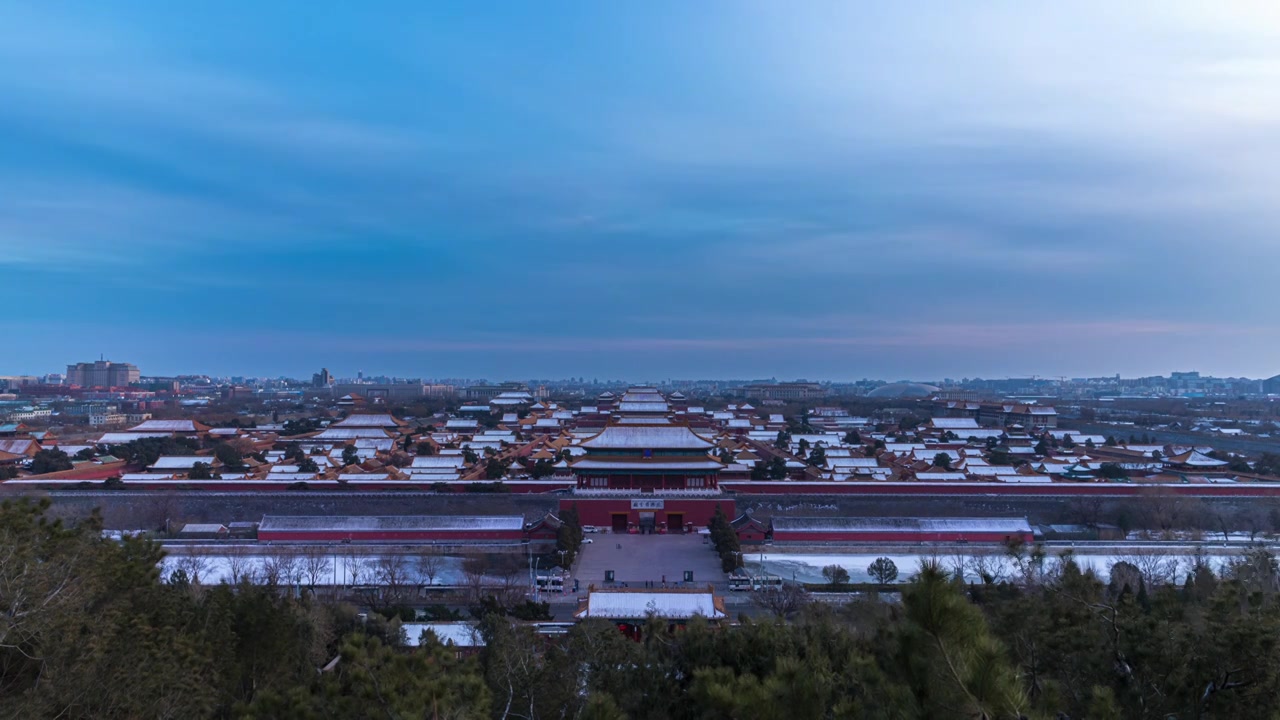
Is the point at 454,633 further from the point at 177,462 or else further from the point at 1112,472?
the point at 1112,472

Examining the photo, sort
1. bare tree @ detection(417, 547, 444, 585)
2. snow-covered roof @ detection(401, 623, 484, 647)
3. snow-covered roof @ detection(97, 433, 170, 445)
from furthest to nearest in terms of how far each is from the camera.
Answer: snow-covered roof @ detection(97, 433, 170, 445) < bare tree @ detection(417, 547, 444, 585) < snow-covered roof @ detection(401, 623, 484, 647)

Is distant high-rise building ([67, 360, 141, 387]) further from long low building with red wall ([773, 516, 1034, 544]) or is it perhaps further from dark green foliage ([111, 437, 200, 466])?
long low building with red wall ([773, 516, 1034, 544])

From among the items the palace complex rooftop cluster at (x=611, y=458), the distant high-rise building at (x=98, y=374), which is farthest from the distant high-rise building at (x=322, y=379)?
the palace complex rooftop cluster at (x=611, y=458)

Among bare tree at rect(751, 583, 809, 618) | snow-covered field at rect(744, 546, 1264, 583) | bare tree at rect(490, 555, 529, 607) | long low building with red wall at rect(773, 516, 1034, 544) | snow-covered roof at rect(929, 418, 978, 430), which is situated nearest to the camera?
bare tree at rect(751, 583, 809, 618)

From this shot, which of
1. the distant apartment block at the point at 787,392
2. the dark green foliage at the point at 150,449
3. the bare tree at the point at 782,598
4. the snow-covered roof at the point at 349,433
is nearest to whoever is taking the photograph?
the bare tree at the point at 782,598

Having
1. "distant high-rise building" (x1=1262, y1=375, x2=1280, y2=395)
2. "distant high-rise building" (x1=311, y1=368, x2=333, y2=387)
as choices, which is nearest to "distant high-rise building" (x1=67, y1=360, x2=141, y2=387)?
"distant high-rise building" (x1=311, y1=368, x2=333, y2=387)

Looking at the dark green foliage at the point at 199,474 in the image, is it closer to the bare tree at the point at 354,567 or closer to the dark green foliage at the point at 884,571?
the bare tree at the point at 354,567
